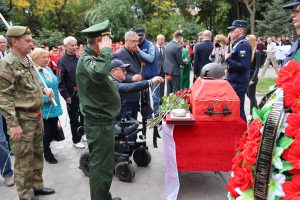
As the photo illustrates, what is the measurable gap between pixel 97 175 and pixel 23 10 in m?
34.1

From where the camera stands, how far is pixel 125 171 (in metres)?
4.44

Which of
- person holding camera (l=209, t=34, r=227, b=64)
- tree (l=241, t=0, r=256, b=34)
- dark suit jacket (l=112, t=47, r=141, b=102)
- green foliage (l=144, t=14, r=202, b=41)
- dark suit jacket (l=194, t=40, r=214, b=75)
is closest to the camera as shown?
dark suit jacket (l=112, t=47, r=141, b=102)

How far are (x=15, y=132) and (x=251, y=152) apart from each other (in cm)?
252

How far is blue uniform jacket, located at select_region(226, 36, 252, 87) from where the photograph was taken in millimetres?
5898

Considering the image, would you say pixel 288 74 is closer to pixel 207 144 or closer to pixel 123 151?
pixel 207 144

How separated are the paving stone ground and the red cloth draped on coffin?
462mm

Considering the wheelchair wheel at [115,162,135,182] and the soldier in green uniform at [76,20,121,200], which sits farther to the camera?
the wheelchair wheel at [115,162,135,182]

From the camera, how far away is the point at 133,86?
445cm

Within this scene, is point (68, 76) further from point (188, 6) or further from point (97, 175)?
point (188, 6)

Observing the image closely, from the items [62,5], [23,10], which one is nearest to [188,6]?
[62,5]

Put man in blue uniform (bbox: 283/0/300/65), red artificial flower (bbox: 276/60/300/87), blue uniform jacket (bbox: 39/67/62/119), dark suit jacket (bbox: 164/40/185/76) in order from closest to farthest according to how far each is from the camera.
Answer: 1. red artificial flower (bbox: 276/60/300/87)
2. man in blue uniform (bbox: 283/0/300/65)
3. blue uniform jacket (bbox: 39/67/62/119)
4. dark suit jacket (bbox: 164/40/185/76)

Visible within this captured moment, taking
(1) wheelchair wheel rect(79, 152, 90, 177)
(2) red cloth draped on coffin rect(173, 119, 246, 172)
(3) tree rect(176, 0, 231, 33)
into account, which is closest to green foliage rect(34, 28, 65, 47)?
(3) tree rect(176, 0, 231, 33)

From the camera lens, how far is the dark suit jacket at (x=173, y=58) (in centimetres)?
848

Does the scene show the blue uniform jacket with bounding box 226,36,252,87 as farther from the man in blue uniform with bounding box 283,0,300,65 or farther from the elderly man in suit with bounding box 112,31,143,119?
the man in blue uniform with bounding box 283,0,300,65
